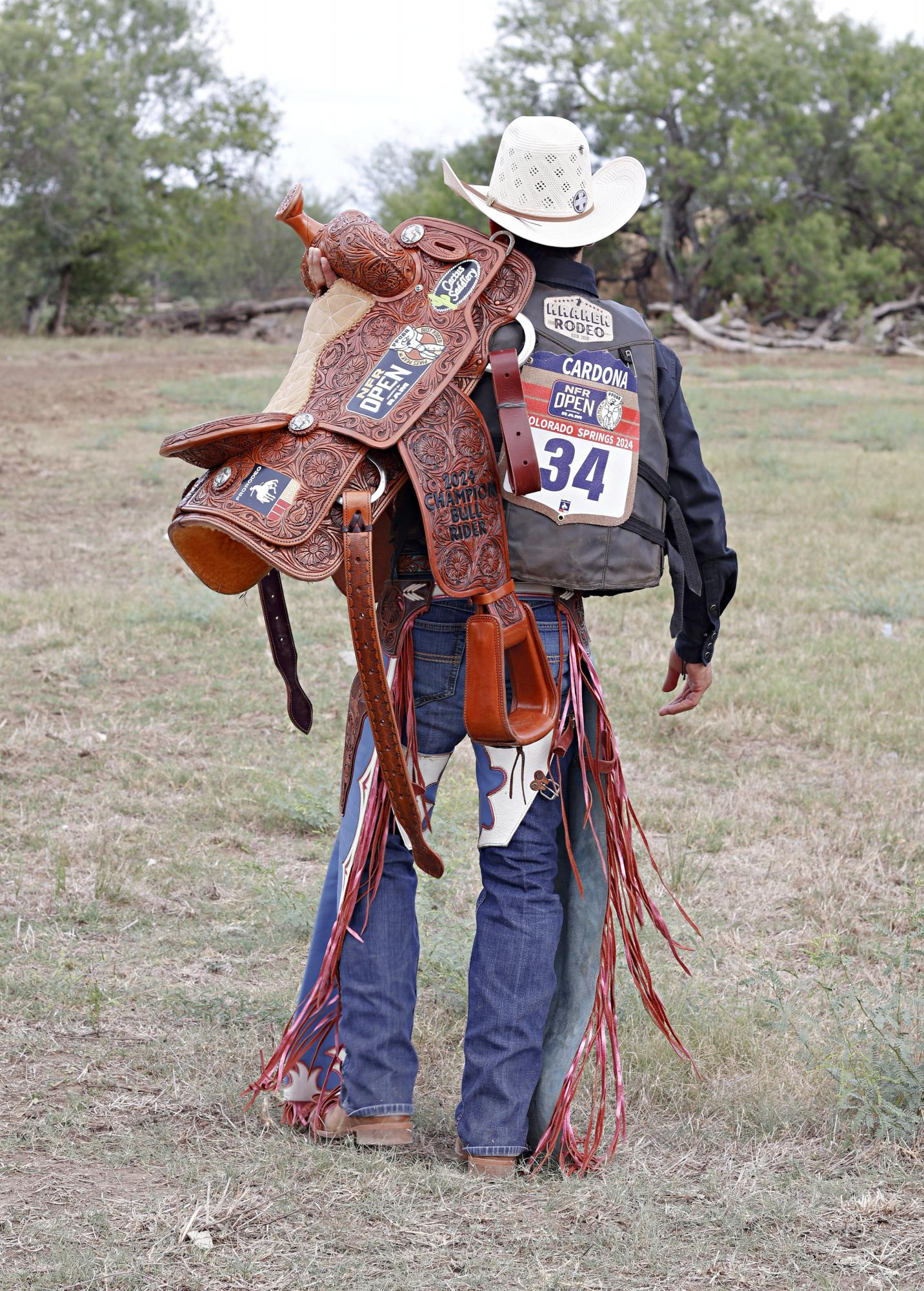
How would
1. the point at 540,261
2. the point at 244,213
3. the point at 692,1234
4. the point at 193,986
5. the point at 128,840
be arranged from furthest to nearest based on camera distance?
the point at 244,213 → the point at 128,840 → the point at 193,986 → the point at 540,261 → the point at 692,1234

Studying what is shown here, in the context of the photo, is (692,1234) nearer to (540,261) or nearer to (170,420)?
(540,261)

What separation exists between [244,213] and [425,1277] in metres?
35.7

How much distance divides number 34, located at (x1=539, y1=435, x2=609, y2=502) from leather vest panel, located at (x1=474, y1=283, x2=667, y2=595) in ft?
0.21

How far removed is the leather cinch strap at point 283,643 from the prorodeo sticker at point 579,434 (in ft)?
1.90

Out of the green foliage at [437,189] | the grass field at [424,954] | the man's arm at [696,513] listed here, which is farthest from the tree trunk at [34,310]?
the man's arm at [696,513]

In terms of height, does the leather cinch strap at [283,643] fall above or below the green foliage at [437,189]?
above

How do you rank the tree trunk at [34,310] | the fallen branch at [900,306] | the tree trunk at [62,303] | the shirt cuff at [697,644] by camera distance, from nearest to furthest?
the shirt cuff at [697,644] < the fallen branch at [900,306] < the tree trunk at [34,310] < the tree trunk at [62,303]

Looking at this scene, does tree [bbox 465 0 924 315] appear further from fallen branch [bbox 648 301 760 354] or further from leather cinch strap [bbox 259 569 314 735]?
leather cinch strap [bbox 259 569 314 735]

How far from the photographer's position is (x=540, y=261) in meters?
2.80

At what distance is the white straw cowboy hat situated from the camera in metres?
2.74

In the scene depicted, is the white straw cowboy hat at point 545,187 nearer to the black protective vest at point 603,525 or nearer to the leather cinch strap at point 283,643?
the black protective vest at point 603,525

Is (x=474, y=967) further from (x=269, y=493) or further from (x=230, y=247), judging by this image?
(x=230, y=247)

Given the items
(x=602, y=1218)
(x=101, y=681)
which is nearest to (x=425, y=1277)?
(x=602, y=1218)

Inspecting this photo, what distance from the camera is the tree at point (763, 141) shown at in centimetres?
2919
